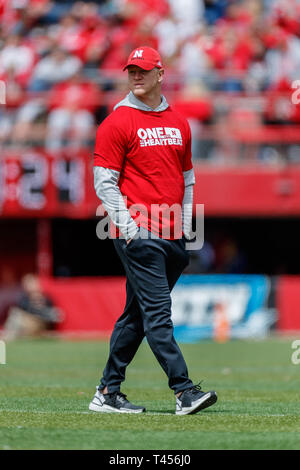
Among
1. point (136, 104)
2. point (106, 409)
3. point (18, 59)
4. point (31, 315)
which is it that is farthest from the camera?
point (18, 59)

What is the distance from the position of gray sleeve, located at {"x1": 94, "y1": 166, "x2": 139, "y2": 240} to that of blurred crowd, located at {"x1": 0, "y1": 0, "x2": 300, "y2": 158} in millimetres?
11444

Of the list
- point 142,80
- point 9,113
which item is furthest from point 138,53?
point 9,113

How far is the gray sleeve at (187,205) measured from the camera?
266 inches

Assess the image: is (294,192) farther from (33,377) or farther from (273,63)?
(33,377)

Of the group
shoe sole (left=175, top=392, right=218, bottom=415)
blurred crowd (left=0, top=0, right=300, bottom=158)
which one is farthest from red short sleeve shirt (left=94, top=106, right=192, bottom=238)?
blurred crowd (left=0, top=0, right=300, bottom=158)

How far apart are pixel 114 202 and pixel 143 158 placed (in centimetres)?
36

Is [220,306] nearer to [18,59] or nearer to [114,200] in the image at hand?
[18,59]

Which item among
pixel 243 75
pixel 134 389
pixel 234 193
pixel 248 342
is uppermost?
pixel 243 75

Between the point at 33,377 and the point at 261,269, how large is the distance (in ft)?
36.6

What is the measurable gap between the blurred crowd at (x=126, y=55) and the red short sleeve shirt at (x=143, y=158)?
442 inches

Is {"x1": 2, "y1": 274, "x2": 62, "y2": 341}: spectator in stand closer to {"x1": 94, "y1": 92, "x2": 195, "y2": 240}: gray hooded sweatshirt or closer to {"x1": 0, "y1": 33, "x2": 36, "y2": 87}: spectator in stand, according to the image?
{"x1": 0, "y1": 33, "x2": 36, "y2": 87}: spectator in stand

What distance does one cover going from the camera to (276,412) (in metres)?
6.89

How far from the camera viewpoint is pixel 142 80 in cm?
659

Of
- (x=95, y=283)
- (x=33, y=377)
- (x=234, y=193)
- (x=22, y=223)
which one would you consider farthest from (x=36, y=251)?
(x=33, y=377)
